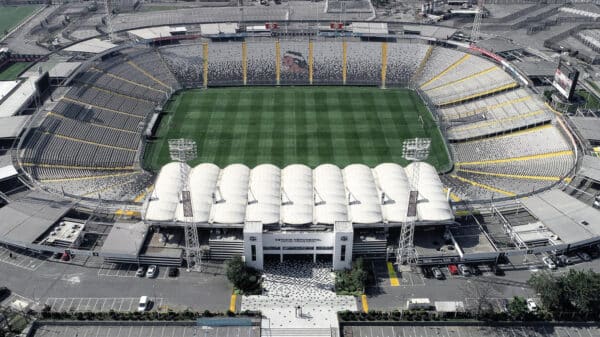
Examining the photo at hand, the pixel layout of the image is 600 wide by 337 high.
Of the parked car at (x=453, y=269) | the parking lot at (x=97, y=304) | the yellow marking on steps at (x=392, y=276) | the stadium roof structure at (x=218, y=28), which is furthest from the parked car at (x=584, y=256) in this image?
the stadium roof structure at (x=218, y=28)

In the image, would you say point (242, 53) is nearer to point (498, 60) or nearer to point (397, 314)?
point (498, 60)

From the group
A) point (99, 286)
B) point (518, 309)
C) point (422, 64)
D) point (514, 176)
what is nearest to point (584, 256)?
point (518, 309)

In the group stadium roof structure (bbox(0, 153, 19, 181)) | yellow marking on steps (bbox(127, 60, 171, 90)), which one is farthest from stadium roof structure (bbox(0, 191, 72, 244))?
yellow marking on steps (bbox(127, 60, 171, 90))

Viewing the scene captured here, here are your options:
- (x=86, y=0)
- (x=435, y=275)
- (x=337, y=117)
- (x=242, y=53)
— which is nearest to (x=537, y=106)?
(x=337, y=117)

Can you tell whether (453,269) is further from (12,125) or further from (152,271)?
(12,125)

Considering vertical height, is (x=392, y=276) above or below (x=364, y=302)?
above
